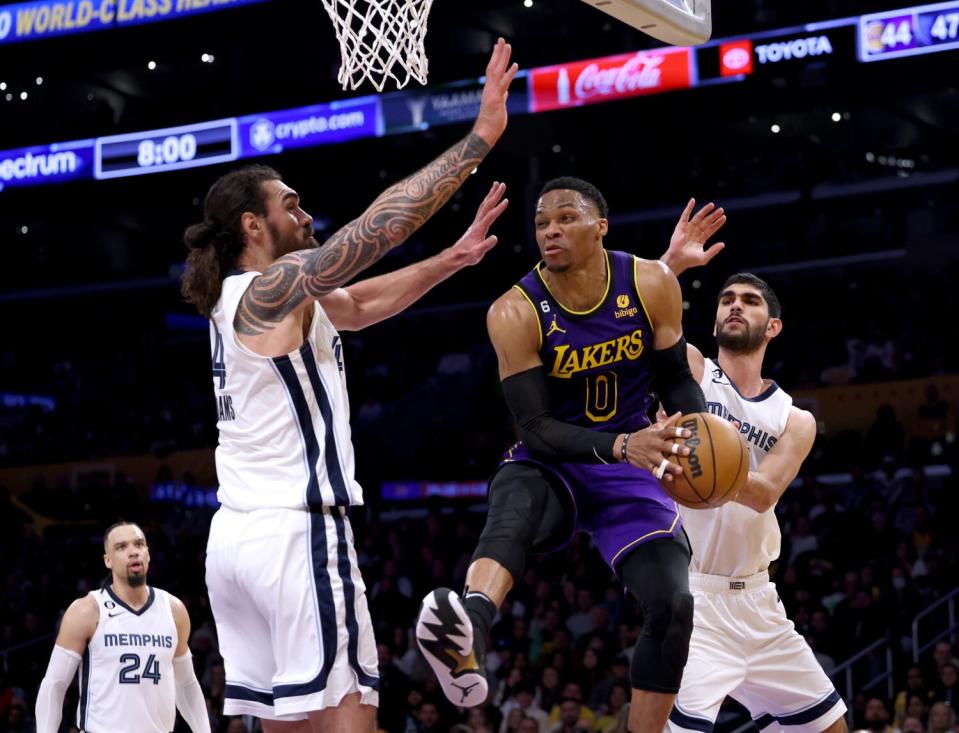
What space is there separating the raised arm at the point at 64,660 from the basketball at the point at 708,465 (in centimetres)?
431

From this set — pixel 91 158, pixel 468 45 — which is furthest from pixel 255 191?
pixel 468 45

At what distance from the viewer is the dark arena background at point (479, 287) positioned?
45.5 ft

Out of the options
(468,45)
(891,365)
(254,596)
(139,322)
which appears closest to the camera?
(254,596)

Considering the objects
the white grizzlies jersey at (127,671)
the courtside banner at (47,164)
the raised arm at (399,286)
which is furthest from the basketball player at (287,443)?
the courtside banner at (47,164)

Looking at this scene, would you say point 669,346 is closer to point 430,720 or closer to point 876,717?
point 876,717

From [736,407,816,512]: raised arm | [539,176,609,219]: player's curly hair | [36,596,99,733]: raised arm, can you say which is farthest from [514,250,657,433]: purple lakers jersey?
[36,596,99,733]: raised arm

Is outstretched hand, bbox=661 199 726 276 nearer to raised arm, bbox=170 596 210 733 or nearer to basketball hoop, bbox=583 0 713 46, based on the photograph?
basketball hoop, bbox=583 0 713 46

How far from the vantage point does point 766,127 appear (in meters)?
25.6

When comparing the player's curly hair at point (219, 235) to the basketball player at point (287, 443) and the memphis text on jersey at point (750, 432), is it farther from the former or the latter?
the memphis text on jersey at point (750, 432)

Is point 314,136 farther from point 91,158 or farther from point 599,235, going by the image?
point 599,235

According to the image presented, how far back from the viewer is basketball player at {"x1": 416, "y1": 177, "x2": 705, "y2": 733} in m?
5.07

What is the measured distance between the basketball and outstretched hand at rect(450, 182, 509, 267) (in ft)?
3.27

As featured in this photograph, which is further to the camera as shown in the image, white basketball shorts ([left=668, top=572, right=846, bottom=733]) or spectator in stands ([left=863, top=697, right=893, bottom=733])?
spectator in stands ([left=863, top=697, right=893, bottom=733])

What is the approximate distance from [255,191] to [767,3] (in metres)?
17.0
